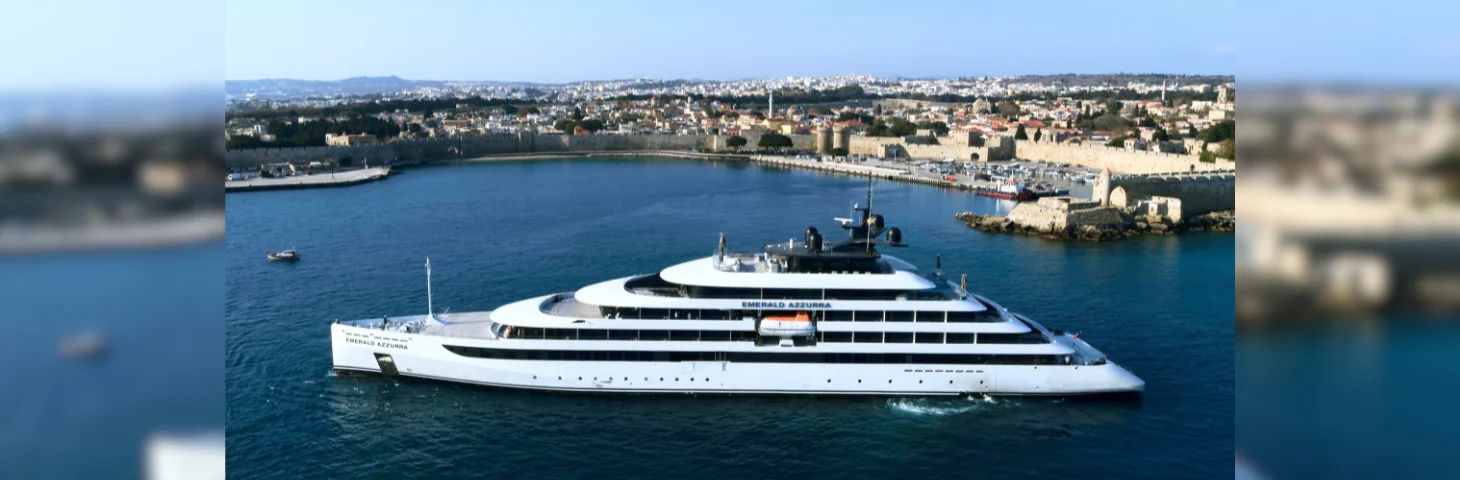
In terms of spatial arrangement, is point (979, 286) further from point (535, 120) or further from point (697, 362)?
point (535, 120)

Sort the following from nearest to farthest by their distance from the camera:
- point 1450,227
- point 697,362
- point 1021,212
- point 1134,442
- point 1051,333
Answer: point 1450,227, point 1134,442, point 697,362, point 1051,333, point 1021,212

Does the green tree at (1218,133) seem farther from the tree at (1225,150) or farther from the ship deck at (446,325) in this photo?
the ship deck at (446,325)

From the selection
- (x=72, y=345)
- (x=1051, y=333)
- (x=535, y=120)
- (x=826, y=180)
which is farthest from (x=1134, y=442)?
(x=535, y=120)

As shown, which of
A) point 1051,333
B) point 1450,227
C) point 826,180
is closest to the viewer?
point 1450,227

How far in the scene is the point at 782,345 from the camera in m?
11.7

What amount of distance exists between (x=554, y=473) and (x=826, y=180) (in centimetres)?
3317

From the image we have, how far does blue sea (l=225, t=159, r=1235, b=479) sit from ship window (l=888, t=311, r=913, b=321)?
98 cm

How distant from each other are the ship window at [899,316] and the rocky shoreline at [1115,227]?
1433 centimetres

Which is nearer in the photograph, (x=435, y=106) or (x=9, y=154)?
(x=9, y=154)

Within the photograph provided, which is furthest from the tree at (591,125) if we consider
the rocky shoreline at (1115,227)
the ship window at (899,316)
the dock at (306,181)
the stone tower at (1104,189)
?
the ship window at (899,316)

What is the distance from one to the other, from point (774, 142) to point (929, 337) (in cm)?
4395

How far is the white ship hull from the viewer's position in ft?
38.3

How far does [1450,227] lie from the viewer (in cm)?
247

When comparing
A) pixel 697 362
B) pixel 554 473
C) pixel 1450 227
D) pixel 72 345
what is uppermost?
pixel 1450 227
